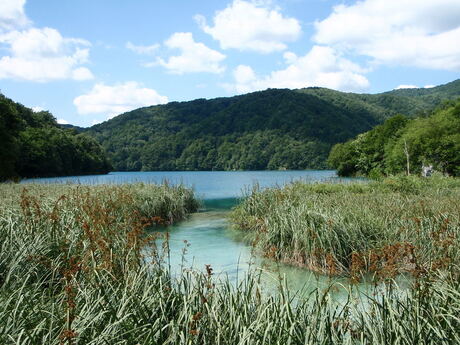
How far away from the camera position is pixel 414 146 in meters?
40.3

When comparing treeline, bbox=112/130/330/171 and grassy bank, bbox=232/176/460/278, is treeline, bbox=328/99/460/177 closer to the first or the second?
grassy bank, bbox=232/176/460/278

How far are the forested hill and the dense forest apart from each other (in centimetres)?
3875

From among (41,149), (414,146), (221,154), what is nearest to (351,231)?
(414,146)

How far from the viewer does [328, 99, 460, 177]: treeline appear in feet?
125

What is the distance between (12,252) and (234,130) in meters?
112

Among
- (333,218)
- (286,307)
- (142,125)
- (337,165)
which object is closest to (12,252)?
(286,307)

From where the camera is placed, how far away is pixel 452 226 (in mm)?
7777

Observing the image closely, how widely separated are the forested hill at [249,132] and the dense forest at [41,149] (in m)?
38.7

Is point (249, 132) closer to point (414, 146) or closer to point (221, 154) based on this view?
point (221, 154)

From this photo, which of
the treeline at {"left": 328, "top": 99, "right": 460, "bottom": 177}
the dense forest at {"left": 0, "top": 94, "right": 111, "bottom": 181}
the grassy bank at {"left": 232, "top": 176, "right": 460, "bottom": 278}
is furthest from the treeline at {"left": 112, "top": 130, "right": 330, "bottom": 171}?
the grassy bank at {"left": 232, "top": 176, "right": 460, "bottom": 278}

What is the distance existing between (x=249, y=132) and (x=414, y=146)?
7293 centimetres

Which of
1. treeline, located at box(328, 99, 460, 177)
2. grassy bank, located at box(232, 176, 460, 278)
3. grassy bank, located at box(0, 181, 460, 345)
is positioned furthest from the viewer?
treeline, located at box(328, 99, 460, 177)

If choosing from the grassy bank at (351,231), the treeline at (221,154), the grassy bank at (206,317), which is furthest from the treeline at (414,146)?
the treeline at (221,154)

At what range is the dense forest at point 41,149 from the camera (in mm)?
29922
